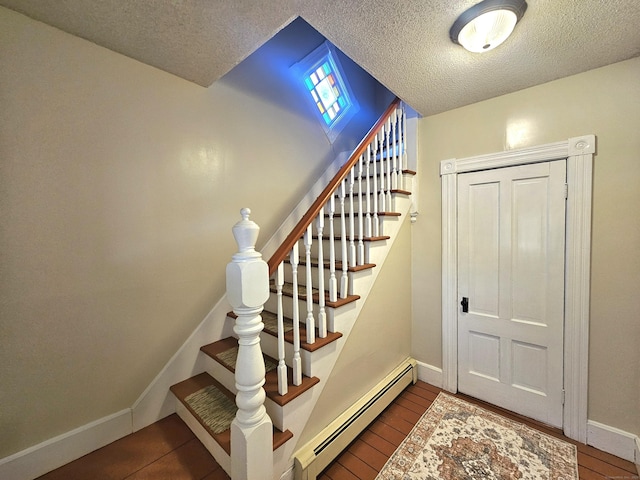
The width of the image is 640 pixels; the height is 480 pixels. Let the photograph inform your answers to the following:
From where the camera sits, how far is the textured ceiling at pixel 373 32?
1135 millimetres

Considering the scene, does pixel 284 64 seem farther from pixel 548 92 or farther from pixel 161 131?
pixel 548 92

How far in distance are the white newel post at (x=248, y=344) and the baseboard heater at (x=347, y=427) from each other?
352 mm

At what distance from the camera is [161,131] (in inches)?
62.1

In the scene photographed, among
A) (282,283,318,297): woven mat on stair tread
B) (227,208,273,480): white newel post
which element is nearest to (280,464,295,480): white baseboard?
(227,208,273,480): white newel post

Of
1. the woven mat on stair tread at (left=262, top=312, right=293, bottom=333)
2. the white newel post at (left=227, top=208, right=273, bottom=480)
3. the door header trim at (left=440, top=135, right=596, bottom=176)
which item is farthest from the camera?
the woven mat on stair tread at (left=262, top=312, right=293, bottom=333)

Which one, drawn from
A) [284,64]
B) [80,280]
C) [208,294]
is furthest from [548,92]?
[80,280]

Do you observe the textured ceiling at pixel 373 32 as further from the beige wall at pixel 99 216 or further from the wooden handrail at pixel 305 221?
the wooden handrail at pixel 305 221

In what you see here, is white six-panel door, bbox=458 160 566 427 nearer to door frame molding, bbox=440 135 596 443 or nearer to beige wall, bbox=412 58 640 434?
door frame molding, bbox=440 135 596 443

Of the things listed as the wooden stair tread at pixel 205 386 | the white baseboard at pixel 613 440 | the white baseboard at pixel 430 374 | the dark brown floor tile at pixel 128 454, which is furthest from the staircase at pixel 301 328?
the white baseboard at pixel 613 440

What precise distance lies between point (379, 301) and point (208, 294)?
4.46ft

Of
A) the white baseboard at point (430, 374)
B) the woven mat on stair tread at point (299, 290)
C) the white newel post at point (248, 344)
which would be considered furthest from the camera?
the white baseboard at point (430, 374)

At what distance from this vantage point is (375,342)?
1937 mm

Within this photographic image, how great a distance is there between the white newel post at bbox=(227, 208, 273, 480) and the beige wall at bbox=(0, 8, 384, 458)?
90cm

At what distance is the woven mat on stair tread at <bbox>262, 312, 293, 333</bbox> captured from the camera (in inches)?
67.4
